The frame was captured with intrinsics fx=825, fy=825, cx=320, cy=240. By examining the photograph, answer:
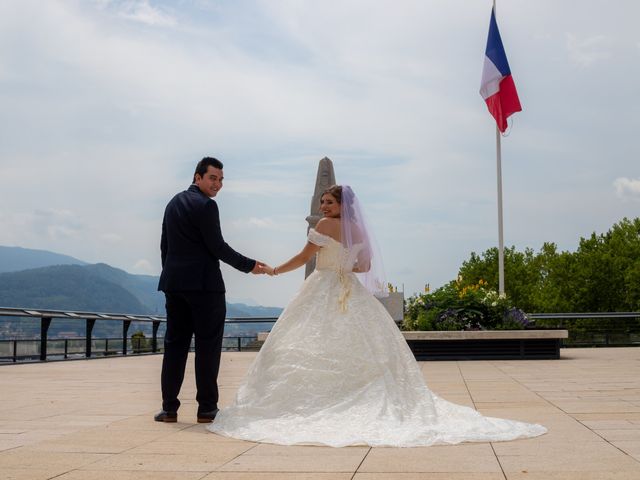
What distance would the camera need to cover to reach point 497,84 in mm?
20953

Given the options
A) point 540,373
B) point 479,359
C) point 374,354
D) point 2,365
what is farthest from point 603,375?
point 2,365

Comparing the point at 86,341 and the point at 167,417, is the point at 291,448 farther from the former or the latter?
the point at 86,341

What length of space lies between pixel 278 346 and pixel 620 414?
2.97 m

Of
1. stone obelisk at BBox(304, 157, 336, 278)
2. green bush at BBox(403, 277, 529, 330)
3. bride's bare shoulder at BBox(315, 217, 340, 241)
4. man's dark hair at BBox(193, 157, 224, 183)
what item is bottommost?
green bush at BBox(403, 277, 529, 330)

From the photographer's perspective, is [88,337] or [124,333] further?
[124,333]

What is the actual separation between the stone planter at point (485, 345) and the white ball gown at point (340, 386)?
29.6ft

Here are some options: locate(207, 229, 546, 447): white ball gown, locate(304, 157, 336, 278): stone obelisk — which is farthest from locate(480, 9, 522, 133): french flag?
locate(207, 229, 546, 447): white ball gown

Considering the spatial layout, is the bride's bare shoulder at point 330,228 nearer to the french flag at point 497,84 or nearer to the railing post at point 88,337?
the railing post at point 88,337

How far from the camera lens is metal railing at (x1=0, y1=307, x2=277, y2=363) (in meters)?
16.0

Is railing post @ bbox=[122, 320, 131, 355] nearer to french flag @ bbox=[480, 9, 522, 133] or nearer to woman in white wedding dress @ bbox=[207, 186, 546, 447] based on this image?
french flag @ bbox=[480, 9, 522, 133]

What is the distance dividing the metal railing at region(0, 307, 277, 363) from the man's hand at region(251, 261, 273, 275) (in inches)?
373

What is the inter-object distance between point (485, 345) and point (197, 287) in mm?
10653

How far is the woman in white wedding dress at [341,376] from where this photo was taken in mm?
5906

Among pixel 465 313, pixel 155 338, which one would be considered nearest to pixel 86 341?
pixel 155 338
